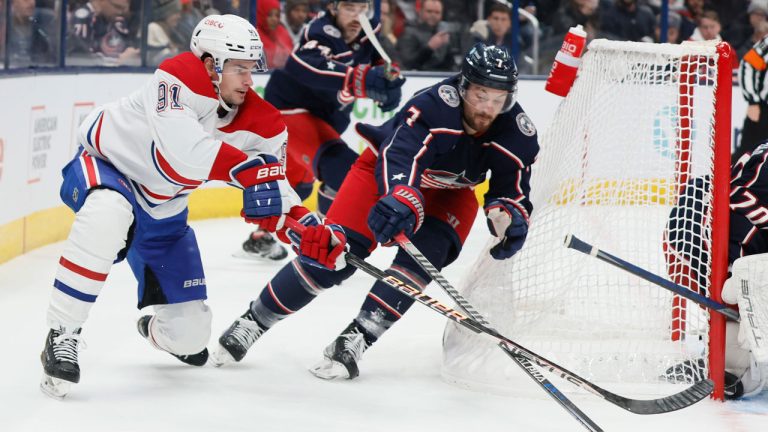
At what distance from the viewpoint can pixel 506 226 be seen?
3.11 m

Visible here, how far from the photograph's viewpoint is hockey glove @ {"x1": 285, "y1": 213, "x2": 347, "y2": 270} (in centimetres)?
289

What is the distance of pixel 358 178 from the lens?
329cm

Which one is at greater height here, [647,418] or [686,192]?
[686,192]

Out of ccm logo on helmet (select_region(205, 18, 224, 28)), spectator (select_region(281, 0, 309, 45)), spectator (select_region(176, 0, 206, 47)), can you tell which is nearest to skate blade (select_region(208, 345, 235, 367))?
ccm logo on helmet (select_region(205, 18, 224, 28))

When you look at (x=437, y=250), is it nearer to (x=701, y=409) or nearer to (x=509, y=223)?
(x=509, y=223)

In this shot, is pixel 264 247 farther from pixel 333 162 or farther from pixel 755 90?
pixel 755 90

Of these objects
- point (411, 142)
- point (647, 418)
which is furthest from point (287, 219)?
point (647, 418)

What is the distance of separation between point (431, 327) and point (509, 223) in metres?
0.95

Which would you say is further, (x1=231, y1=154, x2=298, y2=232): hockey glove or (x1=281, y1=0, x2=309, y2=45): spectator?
(x1=281, y1=0, x2=309, y2=45): spectator

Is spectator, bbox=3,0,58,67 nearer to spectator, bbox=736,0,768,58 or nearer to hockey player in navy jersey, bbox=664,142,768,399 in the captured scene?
hockey player in navy jersey, bbox=664,142,768,399

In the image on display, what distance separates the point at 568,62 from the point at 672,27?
167 inches

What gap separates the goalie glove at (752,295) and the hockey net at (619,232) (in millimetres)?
104

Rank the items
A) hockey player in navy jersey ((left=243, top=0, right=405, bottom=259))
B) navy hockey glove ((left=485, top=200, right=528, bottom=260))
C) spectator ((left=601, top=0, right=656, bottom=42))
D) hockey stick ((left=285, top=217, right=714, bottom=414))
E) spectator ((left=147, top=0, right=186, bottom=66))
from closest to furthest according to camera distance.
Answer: hockey stick ((left=285, top=217, right=714, bottom=414)) < navy hockey glove ((left=485, top=200, right=528, bottom=260)) < hockey player in navy jersey ((left=243, top=0, right=405, bottom=259)) < spectator ((left=147, top=0, right=186, bottom=66)) < spectator ((left=601, top=0, right=656, bottom=42))

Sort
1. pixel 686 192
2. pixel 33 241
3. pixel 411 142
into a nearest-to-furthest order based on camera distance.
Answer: pixel 411 142
pixel 686 192
pixel 33 241
